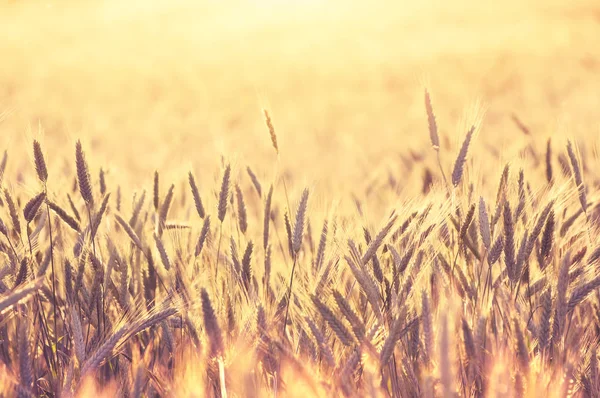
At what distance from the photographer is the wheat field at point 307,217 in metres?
1.16

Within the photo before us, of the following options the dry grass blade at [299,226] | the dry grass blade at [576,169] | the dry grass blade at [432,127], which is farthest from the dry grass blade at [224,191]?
the dry grass blade at [576,169]

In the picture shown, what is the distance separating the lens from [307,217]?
5.16 ft

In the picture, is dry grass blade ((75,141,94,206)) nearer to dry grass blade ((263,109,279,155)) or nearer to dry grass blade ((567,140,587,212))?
dry grass blade ((263,109,279,155))

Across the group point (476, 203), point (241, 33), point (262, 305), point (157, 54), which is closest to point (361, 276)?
point (262, 305)

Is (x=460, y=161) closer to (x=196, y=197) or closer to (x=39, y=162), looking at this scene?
(x=196, y=197)

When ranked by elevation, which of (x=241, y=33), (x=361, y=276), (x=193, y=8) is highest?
(x=193, y=8)

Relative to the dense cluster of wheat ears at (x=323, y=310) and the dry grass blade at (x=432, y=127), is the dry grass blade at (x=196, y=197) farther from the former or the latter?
the dry grass blade at (x=432, y=127)

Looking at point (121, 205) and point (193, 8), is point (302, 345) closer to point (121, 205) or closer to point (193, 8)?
point (121, 205)

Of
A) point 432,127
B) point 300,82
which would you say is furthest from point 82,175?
point 300,82

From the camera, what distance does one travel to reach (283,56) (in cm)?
1435

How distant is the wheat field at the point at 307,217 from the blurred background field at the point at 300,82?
7 cm

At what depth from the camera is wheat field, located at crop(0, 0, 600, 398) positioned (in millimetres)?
1155

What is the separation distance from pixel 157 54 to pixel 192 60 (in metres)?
1.59

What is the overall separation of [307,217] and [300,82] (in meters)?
10.5
